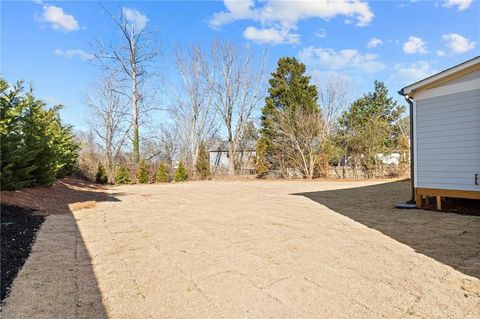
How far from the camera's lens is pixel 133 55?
2241 cm

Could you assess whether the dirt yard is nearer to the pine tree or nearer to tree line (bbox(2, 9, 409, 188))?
tree line (bbox(2, 9, 409, 188))

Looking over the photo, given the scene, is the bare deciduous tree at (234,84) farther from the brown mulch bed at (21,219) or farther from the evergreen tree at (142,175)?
the brown mulch bed at (21,219)

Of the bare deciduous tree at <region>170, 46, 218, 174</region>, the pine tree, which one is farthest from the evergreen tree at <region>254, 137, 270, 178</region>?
the bare deciduous tree at <region>170, 46, 218, 174</region>

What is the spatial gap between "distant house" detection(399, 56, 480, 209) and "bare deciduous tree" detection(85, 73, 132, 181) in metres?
22.6

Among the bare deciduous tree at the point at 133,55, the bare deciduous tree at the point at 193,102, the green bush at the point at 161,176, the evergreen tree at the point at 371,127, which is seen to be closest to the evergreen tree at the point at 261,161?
the evergreen tree at the point at 371,127

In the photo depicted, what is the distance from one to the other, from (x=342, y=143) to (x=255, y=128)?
7.73 m

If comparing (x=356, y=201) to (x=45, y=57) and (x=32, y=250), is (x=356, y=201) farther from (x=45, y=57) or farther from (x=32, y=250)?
(x=45, y=57)

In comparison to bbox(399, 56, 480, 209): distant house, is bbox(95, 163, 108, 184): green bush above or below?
below

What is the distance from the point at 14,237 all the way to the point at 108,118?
2412 centimetres

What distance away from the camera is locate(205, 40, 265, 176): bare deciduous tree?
23625mm

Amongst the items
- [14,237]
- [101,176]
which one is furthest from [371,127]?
[14,237]

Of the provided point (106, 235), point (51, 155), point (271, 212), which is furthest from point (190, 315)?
point (51, 155)

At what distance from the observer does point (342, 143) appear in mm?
19438

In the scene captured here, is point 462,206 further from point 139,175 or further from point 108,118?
point 108,118
